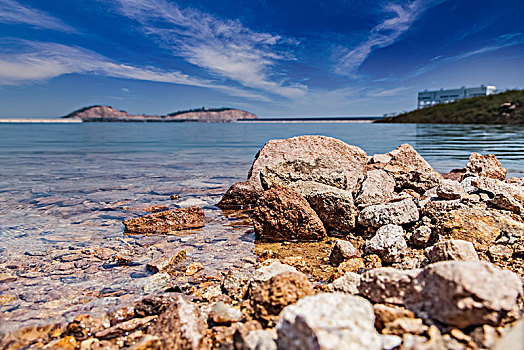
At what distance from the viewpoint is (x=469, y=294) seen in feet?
5.95

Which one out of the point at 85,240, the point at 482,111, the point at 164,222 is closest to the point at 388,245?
the point at 164,222

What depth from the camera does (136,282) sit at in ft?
10.6

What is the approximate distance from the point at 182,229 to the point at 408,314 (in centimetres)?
355

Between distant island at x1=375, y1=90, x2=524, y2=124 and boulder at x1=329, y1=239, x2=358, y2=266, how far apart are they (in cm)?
5356

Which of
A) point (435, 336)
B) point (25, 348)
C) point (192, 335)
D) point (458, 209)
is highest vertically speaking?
point (458, 209)

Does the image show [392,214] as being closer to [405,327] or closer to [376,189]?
[376,189]

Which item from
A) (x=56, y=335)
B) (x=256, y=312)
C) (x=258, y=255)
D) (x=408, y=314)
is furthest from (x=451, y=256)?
(x=56, y=335)

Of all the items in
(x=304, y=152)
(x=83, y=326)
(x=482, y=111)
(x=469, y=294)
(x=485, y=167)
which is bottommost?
(x=83, y=326)

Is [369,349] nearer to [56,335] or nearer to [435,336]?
[435,336]

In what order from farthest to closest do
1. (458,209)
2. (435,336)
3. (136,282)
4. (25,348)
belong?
(458,209) < (136,282) < (25,348) < (435,336)

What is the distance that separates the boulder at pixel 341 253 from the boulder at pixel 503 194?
226 centimetres

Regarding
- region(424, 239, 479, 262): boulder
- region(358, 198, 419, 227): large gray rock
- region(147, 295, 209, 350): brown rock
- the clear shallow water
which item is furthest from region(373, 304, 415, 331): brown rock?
region(358, 198, 419, 227): large gray rock

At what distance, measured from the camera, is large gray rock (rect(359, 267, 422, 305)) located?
85.6 inches

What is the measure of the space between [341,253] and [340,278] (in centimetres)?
79
